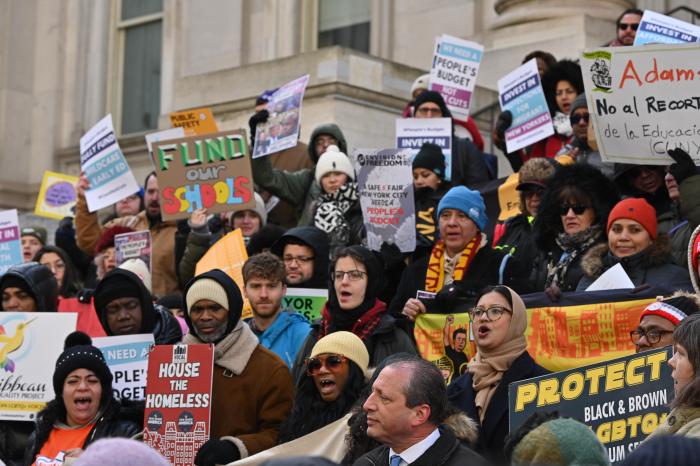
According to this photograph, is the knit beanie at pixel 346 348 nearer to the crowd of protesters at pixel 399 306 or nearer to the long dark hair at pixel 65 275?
the crowd of protesters at pixel 399 306

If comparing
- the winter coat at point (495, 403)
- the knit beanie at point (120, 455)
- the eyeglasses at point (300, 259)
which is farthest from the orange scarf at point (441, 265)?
the knit beanie at point (120, 455)

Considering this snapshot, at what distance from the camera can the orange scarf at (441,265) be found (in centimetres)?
859

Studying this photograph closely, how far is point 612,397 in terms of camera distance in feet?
21.3

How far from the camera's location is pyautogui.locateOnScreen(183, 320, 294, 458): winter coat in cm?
769

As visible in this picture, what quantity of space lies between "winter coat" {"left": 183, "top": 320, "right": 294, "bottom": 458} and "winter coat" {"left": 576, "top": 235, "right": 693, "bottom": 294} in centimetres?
166

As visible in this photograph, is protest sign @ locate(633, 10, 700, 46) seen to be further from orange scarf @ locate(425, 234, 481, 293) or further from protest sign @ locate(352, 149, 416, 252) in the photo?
orange scarf @ locate(425, 234, 481, 293)

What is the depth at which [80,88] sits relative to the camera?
867 inches

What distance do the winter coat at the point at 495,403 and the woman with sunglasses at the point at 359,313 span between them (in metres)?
0.72

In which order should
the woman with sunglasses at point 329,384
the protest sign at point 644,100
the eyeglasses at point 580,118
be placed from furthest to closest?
the eyeglasses at point 580,118 → the protest sign at point 644,100 → the woman with sunglasses at point 329,384

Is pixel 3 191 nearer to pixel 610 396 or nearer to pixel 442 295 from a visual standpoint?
pixel 442 295

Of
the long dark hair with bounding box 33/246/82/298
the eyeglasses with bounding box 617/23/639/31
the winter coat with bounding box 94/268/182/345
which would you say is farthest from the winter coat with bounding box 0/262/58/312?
the eyeglasses with bounding box 617/23/639/31

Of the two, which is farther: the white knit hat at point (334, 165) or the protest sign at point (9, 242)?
the protest sign at point (9, 242)

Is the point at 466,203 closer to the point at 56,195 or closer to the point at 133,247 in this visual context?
the point at 133,247

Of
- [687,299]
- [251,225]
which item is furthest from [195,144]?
[687,299]
